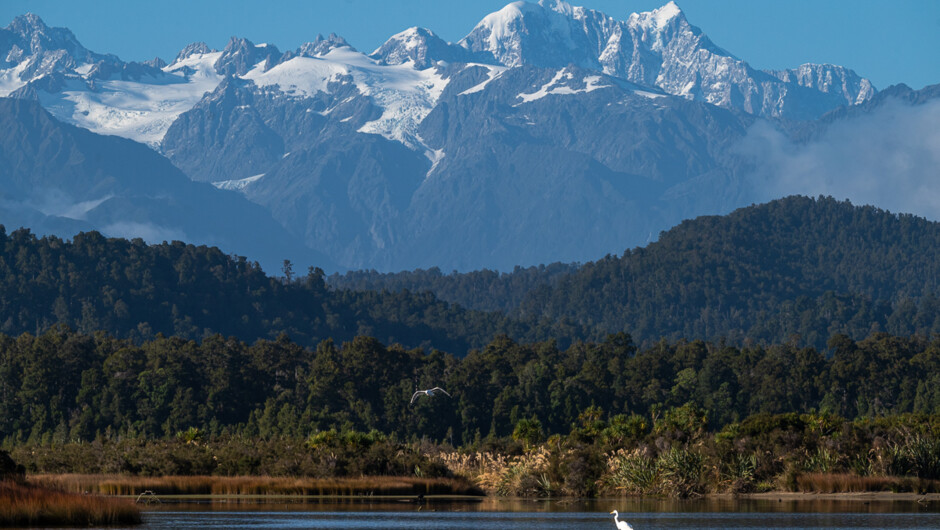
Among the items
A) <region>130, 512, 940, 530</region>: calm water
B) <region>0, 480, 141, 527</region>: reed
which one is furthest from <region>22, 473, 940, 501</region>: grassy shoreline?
<region>0, 480, 141, 527</region>: reed

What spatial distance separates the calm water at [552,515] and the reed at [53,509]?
1578mm

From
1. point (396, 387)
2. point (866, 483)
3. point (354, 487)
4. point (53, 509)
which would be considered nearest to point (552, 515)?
point (354, 487)

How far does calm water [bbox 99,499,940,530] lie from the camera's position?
204ft

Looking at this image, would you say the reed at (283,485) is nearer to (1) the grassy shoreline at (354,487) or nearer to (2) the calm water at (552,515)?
(1) the grassy shoreline at (354,487)

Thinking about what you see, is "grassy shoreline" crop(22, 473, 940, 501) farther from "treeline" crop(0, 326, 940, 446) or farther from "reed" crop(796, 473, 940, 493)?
"treeline" crop(0, 326, 940, 446)

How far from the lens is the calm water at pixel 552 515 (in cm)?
6214

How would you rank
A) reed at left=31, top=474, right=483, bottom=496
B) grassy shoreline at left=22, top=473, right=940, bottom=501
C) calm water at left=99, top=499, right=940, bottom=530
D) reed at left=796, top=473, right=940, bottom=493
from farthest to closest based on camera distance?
reed at left=31, top=474, right=483, bottom=496, grassy shoreline at left=22, top=473, right=940, bottom=501, reed at left=796, top=473, right=940, bottom=493, calm water at left=99, top=499, right=940, bottom=530

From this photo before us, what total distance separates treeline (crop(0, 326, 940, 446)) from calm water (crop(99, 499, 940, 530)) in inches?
2921

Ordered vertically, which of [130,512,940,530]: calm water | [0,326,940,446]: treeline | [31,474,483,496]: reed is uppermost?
[0,326,940,446]: treeline

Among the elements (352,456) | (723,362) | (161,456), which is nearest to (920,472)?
(352,456)

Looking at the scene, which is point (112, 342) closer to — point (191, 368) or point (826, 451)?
point (191, 368)

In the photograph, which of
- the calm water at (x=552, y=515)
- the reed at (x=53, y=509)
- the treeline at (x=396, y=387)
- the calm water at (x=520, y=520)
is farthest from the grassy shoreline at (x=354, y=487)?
the treeline at (x=396, y=387)

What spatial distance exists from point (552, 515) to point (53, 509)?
24.7 metres

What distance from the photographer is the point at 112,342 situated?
190 meters
